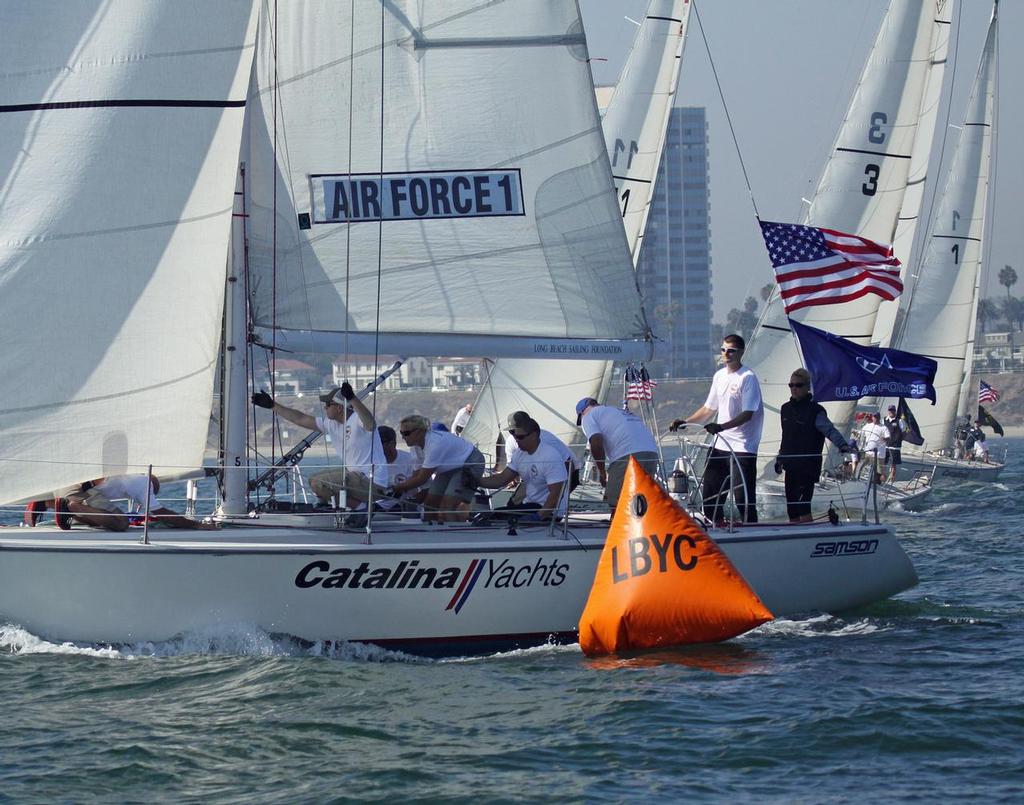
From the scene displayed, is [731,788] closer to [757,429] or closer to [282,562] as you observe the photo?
[282,562]

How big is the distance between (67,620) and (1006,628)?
21.1ft

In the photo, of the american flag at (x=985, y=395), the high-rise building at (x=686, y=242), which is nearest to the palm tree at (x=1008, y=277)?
the high-rise building at (x=686, y=242)

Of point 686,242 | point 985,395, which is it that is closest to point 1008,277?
point 686,242

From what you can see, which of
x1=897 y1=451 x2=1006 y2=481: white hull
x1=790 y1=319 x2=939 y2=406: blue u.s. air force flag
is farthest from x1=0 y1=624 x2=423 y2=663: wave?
x1=897 y1=451 x2=1006 y2=481: white hull

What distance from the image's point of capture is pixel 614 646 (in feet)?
31.9

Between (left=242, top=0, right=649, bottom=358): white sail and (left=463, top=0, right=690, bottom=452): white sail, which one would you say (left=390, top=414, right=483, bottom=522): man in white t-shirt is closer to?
(left=242, top=0, right=649, bottom=358): white sail

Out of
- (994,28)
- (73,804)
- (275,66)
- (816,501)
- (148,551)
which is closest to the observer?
(73,804)

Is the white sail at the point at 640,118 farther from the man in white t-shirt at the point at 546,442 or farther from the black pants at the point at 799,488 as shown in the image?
the man in white t-shirt at the point at 546,442

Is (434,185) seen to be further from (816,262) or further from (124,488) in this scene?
(816,262)

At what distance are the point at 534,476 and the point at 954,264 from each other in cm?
2371

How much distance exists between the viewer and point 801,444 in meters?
11.4

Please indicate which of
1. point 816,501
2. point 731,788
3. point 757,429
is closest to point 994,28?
point 816,501

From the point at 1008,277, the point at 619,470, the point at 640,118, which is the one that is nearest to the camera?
the point at 619,470

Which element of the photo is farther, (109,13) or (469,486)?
Result: (469,486)
